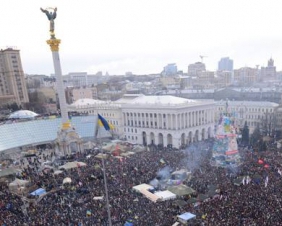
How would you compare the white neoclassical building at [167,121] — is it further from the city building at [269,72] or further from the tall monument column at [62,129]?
the city building at [269,72]

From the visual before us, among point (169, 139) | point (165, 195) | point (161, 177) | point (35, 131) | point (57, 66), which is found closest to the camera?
point (165, 195)

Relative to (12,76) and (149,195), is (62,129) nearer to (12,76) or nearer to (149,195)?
(149,195)

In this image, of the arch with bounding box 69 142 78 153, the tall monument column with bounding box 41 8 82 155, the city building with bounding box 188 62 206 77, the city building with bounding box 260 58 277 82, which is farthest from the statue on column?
the city building with bounding box 188 62 206 77

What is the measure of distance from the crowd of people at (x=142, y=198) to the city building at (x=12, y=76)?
174 feet

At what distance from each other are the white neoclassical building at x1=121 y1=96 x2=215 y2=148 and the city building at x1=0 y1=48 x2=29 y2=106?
132 feet

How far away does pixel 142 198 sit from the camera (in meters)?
22.2

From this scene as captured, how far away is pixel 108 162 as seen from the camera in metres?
32.5

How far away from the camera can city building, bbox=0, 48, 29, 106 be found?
7781 centimetres

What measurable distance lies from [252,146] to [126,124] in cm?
2356

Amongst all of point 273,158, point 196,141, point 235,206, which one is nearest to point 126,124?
point 196,141

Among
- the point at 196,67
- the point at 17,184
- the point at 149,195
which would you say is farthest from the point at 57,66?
the point at 196,67

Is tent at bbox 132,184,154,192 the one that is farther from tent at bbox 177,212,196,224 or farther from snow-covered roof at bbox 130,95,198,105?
snow-covered roof at bbox 130,95,198,105

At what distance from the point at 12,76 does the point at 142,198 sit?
225ft

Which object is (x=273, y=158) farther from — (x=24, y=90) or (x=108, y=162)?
(x=24, y=90)
